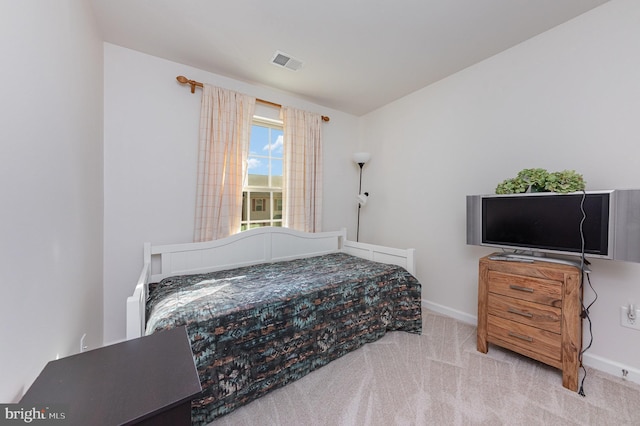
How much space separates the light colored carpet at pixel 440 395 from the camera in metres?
1.35

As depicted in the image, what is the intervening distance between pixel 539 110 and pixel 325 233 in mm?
2334

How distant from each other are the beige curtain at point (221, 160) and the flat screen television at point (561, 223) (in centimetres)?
220

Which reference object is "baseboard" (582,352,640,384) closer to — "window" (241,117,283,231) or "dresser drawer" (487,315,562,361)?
"dresser drawer" (487,315,562,361)

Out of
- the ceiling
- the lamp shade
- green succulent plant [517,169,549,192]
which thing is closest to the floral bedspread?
green succulent plant [517,169,549,192]

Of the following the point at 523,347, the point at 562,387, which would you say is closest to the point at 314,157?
the point at 523,347

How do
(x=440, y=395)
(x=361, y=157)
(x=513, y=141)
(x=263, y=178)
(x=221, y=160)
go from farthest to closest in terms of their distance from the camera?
1. (x=361, y=157)
2. (x=263, y=178)
3. (x=221, y=160)
4. (x=513, y=141)
5. (x=440, y=395)

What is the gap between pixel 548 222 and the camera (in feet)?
5.61

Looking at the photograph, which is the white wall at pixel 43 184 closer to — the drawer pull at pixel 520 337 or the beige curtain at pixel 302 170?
the beige curtain at pixel 302 170

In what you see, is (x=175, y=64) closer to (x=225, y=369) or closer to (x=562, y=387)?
(x=225, y=369)

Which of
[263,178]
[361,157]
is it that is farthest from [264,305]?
[361,157]

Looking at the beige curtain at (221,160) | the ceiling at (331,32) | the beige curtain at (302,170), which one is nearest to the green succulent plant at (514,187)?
the ceiling at (331,32)

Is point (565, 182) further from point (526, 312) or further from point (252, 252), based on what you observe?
point (252, 252)

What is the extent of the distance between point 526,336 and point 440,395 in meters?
0.78

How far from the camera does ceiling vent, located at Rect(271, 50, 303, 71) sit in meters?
2.21
